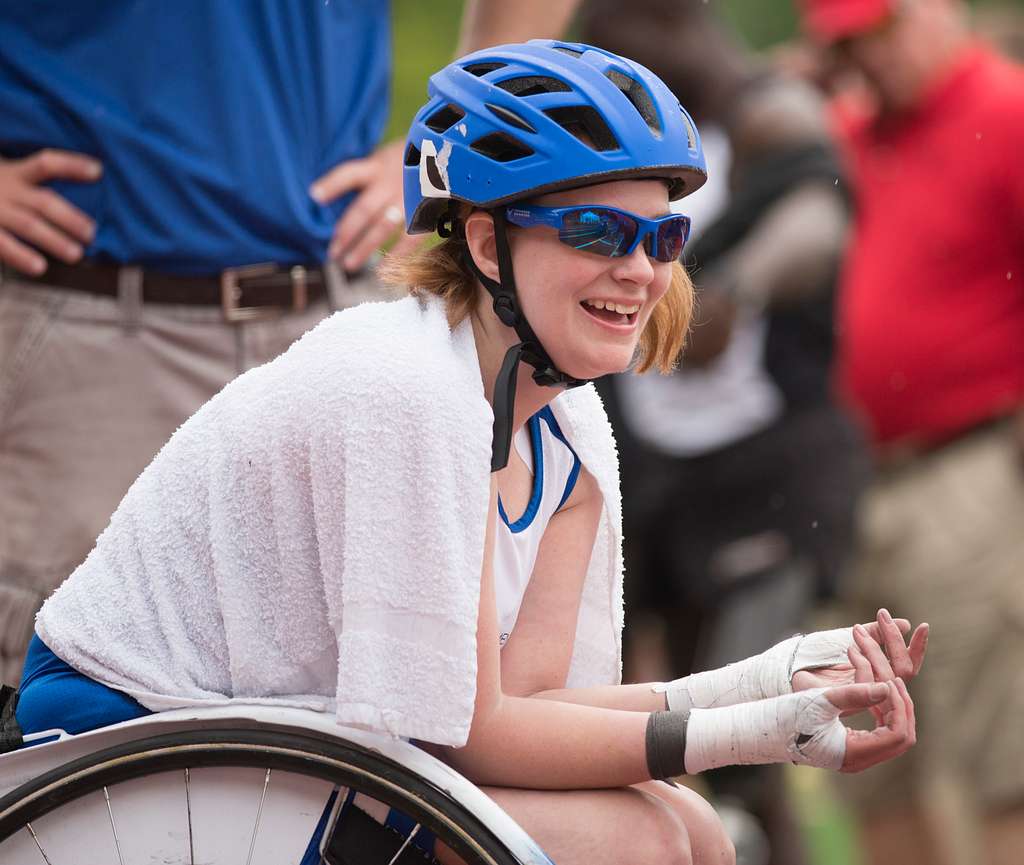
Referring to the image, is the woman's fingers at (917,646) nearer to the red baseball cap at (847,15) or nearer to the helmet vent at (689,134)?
the helmet vent at (689,134)

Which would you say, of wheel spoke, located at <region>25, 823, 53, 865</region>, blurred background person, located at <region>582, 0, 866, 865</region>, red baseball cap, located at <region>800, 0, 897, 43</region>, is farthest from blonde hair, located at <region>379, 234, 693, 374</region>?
red baseball cap, located at <region>800, 0, 897, 43</region>

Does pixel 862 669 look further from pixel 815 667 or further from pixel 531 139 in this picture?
pixel 531 139

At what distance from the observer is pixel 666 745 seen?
3.08 meters

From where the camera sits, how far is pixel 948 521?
646cm

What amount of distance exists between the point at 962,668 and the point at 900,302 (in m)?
1.21

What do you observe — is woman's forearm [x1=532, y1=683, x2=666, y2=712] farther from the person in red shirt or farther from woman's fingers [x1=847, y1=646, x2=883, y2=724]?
the person in red shirt

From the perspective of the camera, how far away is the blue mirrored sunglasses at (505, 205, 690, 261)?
10.1 ft

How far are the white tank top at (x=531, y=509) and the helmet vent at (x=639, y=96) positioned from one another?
57 cm

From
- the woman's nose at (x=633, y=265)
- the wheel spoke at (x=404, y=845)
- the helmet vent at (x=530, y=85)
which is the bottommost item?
the wheel spoke at (x=404, y=845)

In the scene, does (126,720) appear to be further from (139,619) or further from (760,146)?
(760,146)

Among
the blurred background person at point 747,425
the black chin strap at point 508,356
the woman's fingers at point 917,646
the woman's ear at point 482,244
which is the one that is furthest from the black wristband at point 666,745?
the blurred background person at point 747,425

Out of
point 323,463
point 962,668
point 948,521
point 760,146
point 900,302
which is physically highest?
point 323,463

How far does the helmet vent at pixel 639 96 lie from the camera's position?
3125 millimetres

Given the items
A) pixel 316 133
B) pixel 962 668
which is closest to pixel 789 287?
pixel 962 668
